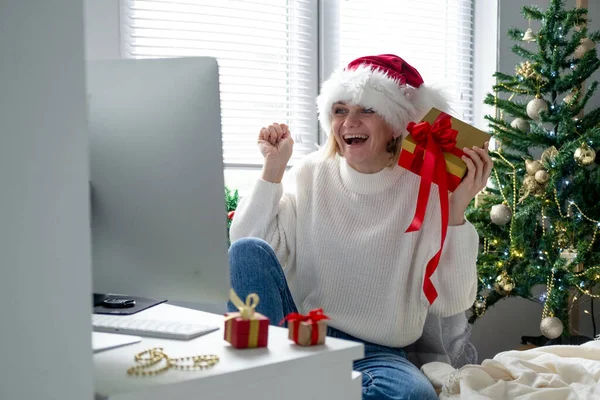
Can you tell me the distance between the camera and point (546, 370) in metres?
1.92

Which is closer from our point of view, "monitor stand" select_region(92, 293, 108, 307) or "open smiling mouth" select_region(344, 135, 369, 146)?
"monitor stand" select_region(92, 293, 108, 307)

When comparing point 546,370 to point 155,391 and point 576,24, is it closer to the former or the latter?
point 155,391

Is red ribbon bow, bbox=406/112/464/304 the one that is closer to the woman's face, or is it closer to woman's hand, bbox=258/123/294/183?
the woman's face

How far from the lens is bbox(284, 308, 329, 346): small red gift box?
0.93m

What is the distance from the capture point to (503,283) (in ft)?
9.53

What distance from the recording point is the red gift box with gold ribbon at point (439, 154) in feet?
5.93

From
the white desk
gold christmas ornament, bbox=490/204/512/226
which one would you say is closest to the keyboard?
the white desk

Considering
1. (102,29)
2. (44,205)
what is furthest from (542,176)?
(44,205)

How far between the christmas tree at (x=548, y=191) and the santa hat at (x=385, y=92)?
946mm

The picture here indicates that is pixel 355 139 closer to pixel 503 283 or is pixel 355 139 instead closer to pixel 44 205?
pixel 503 283

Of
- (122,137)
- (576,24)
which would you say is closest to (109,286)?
(122,137)

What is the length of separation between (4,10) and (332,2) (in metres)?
2.64

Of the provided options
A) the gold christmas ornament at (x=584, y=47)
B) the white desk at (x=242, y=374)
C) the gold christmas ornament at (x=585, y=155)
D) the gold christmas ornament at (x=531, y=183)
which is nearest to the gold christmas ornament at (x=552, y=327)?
the gold christmas ornament at (x=531, y=183)

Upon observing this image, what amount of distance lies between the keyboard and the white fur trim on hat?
1.10m
